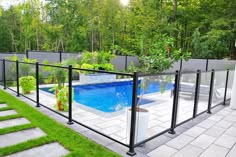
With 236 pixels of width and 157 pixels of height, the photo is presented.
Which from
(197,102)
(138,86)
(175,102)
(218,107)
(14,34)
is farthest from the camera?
(14,34)

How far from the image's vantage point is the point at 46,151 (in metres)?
2.60

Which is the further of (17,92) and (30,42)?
(30,42)

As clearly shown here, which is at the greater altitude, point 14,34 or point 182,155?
point 14,34

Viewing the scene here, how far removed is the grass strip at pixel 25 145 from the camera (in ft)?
8.29

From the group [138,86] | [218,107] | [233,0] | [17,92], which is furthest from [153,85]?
[233,0]

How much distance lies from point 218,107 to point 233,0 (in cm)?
1174

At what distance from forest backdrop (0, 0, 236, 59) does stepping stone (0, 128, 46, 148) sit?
11.3 m

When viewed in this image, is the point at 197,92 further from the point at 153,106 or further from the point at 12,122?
the point at 12,122

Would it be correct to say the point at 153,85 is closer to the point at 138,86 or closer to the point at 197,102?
the point at 138,86

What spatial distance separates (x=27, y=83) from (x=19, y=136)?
311 centimetres

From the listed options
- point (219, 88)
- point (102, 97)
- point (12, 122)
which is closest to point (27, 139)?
point (12, 122)

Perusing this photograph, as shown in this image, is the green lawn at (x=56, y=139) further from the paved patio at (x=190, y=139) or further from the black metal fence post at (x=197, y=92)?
the black metal fence post at (x=197, y=92)

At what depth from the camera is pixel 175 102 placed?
10.8 feet

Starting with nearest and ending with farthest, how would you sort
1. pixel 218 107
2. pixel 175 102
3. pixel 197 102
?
pixel 175 102 → pixel 197 102 → pixel 218 107
